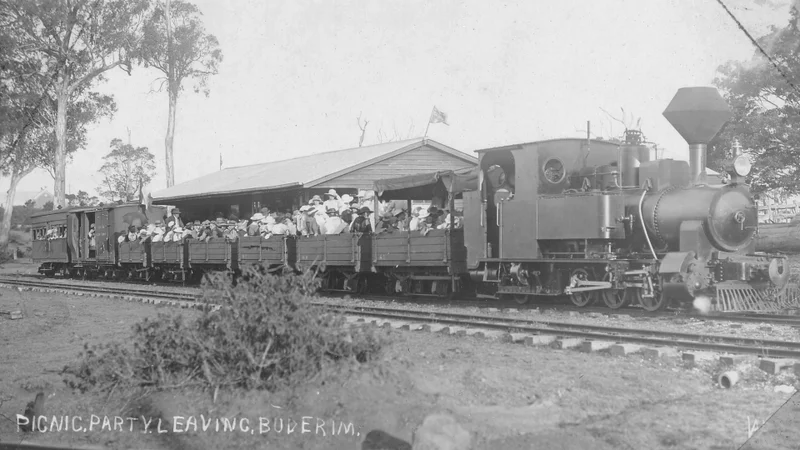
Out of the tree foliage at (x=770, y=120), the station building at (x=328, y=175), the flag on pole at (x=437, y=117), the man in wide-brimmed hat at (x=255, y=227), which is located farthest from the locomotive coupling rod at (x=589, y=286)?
the flag on pole at (x=437, y=117)

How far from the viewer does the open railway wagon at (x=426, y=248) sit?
615 inches

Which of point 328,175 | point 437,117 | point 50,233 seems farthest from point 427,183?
point 50,233

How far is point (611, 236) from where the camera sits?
40.5 ft

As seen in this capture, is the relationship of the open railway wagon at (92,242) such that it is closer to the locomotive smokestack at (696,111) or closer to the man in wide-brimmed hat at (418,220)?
the man in wide-brimmed hat at (418,220)

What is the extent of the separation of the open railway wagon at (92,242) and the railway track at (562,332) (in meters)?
16.0

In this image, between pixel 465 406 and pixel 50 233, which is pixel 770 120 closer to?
pixel 465 406

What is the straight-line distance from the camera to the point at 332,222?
19.4m

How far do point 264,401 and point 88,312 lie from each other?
35.7 feet

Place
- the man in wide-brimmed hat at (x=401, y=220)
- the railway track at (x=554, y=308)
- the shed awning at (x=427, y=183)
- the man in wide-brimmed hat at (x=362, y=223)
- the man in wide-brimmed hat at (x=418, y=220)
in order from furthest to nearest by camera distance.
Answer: the man in wide-brimmed hat at (x=362, y=223) → the man in wide-brimmed hat at (x=401, y=220) → the man in wide-brimmed hat at (x=418, y=220) → the shed awning at (x=427, y=183) → the railway track at (x=554, y=308)

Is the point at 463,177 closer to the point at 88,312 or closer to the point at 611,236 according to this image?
the point at 611,236

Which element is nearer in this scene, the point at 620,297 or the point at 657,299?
the point at 657,299

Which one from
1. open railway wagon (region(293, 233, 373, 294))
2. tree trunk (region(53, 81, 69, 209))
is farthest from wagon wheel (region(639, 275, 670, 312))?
tree trunk (region(53, 81, 69, 209))

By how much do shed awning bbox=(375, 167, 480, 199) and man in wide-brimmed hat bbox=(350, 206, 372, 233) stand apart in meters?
0.58
